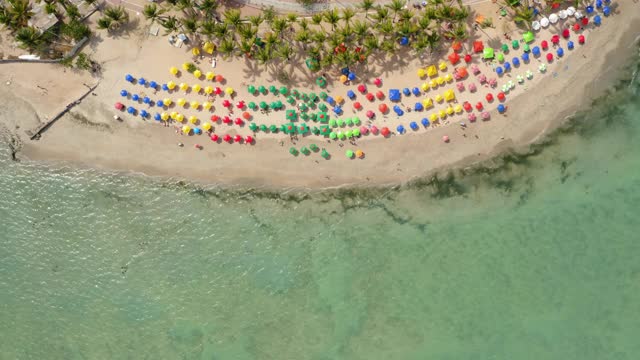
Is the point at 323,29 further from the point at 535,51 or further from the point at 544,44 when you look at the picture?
the point at 544,44

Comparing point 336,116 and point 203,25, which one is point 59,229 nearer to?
point 203,25

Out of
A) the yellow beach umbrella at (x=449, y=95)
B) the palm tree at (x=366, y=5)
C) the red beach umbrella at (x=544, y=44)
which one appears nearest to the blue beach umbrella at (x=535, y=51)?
the red beach umbrella at (x=544, y=44)

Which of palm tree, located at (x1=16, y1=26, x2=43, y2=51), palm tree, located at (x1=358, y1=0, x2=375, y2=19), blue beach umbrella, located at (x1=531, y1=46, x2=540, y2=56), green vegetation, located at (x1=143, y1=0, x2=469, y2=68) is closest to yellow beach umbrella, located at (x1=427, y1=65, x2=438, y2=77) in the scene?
green vegetation, located at (x1=143, y1=0, x2=469, y2=68)

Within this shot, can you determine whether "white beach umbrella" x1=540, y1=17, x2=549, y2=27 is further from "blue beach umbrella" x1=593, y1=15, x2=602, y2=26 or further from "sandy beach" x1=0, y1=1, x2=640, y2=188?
"blue beach umbrella" x1=593, y1=15, x2=602, y2=26

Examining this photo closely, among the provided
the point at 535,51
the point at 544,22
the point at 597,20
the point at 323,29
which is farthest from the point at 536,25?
the point at 323,29

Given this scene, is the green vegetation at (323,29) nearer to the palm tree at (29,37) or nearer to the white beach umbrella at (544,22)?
the white beach umbrella at (544,22)

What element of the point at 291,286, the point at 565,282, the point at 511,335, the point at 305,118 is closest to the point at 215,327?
the point at 291,286

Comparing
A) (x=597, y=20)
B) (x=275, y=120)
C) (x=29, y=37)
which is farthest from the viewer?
(x=275, y=120)
